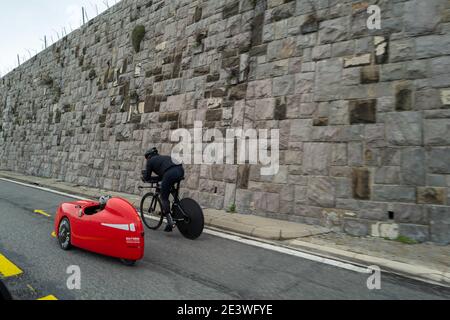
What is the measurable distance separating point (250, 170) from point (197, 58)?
4.24 m

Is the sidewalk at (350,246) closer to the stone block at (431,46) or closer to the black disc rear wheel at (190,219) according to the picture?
the black disc rear wheel at (190,219)

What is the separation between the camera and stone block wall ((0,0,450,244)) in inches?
233

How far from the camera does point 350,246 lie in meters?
5.53

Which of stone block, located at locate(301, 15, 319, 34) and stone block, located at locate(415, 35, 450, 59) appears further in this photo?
stone block, located at locate(301, 15, 319, 34)

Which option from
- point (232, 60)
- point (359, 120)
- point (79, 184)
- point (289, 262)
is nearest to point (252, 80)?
point (232, 60)

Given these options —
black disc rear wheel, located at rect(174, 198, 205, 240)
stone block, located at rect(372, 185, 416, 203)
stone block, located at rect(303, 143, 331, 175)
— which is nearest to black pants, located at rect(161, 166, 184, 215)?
black disc rear wheel, located at rect(174, 198, 205, 240)

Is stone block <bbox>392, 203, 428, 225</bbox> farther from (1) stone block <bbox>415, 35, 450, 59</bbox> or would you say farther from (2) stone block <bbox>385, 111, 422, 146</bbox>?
(1) stone block <bbox>415, 35, 450, 59</bbox>

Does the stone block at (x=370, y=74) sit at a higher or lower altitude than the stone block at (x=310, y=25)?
lower

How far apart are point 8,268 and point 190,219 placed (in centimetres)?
277

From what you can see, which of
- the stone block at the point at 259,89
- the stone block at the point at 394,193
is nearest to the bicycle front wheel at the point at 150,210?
the stone block at the point at 259,89

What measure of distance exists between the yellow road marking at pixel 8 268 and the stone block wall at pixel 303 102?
497cm

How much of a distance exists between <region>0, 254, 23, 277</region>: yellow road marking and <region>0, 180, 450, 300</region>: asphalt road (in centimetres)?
9

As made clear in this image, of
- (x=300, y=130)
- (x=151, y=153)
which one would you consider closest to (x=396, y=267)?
(x=300, y=130)

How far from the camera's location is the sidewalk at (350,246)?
446 centimetres
